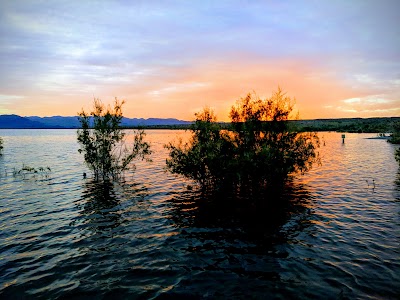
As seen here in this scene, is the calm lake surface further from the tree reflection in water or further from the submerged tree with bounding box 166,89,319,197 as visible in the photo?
the submerged tree with bounding box 166,89,319,197

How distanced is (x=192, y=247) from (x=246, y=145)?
1355cm

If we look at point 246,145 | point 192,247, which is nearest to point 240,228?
point 192,247

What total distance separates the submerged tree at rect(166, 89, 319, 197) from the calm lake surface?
310 centimetres

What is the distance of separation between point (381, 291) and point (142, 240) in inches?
490

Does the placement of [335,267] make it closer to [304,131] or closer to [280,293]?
[280,293]

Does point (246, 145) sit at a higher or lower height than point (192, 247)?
higher

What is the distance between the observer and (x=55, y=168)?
45.6m

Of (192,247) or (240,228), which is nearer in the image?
(192,247)

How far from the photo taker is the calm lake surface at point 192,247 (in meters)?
11.4

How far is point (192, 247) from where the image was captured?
1556 cm

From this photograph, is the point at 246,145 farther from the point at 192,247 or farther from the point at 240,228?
the point at 192,247

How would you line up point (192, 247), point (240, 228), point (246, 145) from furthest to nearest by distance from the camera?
1. point (246, 145)
2. point (240, 228)
3. point (192, 247)

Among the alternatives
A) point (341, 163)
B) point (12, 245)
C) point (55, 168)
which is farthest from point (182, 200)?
point (341, 163)

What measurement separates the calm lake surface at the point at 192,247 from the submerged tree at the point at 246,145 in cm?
310
